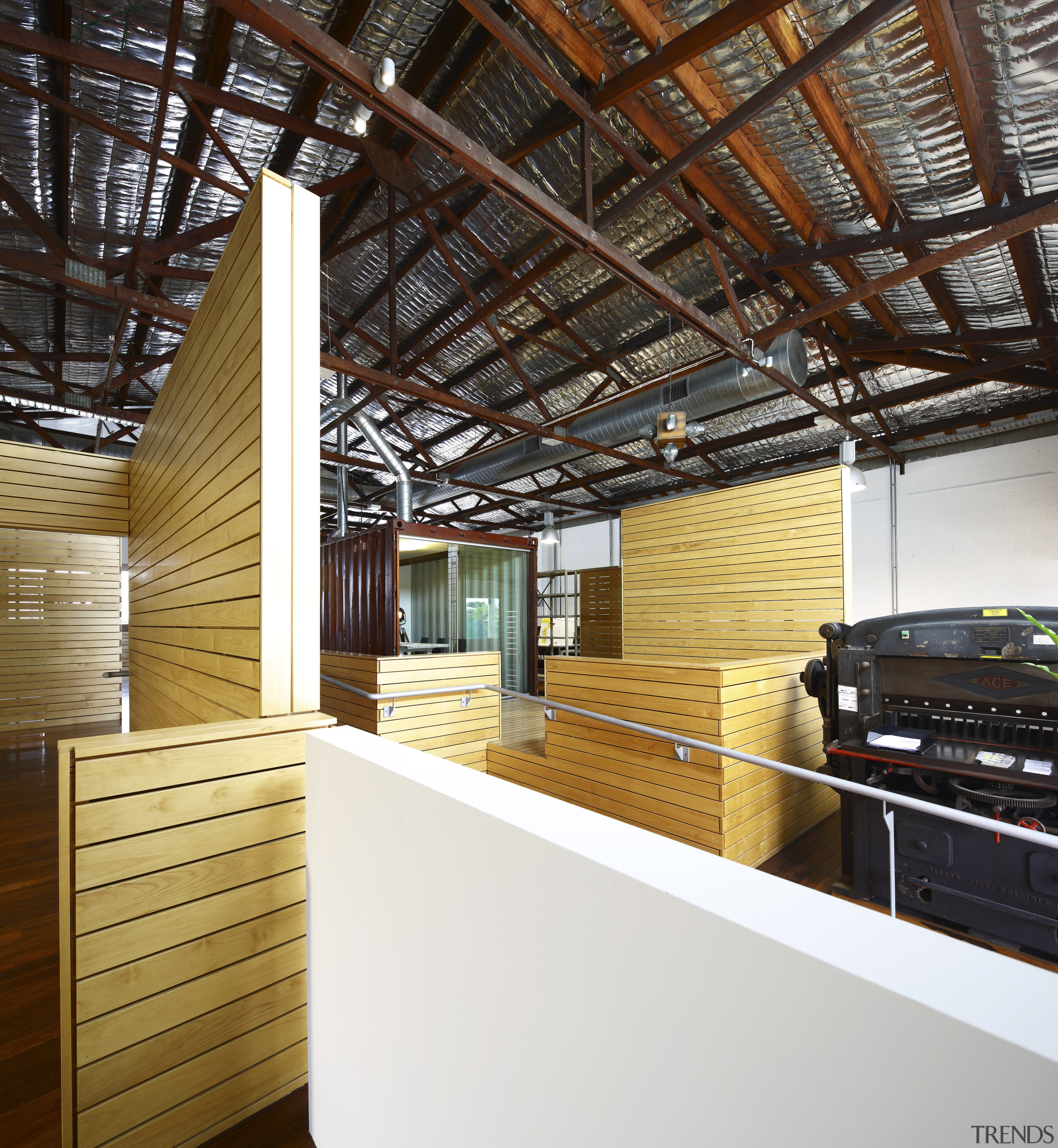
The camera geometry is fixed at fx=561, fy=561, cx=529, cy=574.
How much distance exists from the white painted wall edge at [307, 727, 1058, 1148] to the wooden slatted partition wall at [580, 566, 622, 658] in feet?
29.4

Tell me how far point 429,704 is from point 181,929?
165 inches

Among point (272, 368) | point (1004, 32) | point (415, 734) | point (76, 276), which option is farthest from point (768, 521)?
point (76, 276)

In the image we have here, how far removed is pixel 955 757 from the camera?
3225 mm

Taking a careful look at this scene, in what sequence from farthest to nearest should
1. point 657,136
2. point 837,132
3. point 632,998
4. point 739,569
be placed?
point 739,569 → point 657,136 → point 837,132 → point 632,998

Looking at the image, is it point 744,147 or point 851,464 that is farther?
point 851,464

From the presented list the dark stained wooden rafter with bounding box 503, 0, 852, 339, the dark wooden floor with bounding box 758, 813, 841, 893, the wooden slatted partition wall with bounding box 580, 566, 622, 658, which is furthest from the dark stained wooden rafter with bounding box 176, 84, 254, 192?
the wooden slatted partition wall with bounding box 580, 566, 622, 658

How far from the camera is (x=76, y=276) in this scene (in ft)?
13.7

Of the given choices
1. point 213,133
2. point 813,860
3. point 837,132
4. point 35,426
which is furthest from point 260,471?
point 35,426

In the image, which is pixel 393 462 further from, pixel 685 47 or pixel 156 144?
pixel 685 47

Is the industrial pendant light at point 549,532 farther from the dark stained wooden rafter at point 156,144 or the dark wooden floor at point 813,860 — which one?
the dark stained wooden rafter at point 156,144

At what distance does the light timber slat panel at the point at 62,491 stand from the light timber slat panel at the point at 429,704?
9.19 feet

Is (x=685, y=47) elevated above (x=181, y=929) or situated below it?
above

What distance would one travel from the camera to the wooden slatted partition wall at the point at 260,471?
6.87ft

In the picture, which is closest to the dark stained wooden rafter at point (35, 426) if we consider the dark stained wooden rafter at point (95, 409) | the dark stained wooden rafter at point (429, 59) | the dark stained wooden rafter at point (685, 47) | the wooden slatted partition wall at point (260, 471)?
the dark stained wooden rafter at point (95, 409)
